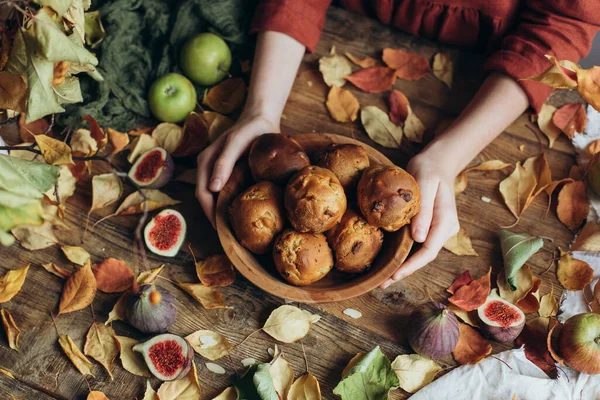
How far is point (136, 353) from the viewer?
1417 millimetres

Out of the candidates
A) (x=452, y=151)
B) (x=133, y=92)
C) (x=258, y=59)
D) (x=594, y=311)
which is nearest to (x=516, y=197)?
(x=452, y=151)

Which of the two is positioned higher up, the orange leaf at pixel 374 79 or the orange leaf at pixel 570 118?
the orange leaf at pixel 570 118

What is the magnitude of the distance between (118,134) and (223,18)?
0.52m

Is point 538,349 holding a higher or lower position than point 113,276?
higher

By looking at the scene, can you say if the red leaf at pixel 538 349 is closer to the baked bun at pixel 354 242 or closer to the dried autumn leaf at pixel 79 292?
the baked bun at pixel 354 242

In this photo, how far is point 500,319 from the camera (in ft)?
4.75

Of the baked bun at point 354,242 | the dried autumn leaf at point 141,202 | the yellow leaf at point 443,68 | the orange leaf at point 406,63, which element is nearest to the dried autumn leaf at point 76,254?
the dried autumn leaf at point 141,202

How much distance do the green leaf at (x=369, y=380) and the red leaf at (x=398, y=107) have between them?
74 cm

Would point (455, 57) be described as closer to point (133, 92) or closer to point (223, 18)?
point (223, 18)

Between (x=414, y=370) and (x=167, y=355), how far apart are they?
0.68 meters

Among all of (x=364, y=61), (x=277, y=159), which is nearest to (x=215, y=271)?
(x=277, y=159)

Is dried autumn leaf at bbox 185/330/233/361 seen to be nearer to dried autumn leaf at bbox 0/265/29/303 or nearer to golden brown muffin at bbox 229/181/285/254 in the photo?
golden brown muffin at bbox 229/181/285/254

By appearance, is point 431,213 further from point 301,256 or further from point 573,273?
point 573,273

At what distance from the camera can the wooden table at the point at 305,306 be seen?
55.1 inches
